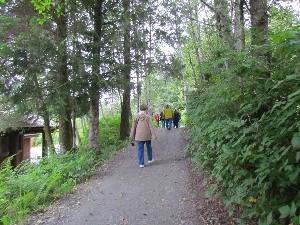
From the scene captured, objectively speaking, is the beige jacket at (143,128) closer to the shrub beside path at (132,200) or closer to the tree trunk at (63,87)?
the shrub beside path at (132,200)

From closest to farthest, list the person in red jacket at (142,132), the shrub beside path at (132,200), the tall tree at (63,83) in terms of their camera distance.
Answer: the shrub beside path at (132,200), the person in red jacket at (142,132), the tall tree at (63,83)

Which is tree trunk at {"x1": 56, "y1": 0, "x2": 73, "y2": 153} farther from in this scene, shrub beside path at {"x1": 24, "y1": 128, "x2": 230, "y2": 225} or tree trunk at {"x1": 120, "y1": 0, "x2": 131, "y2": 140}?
shrub beside path at {"x1": 24, "y1": 128, "x2": 230, "y2": 225}

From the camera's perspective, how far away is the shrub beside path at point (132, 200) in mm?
3998

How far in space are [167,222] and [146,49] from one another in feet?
26.8

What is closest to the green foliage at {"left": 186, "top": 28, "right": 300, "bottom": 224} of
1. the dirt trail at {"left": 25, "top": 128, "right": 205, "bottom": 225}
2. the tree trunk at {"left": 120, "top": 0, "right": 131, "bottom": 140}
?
the dirt trail at {"left": 25, "top": 128, "right": 205, "bottom": 225}

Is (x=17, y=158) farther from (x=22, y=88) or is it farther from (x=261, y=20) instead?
(x=261, y=20)

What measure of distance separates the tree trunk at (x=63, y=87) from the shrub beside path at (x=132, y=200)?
321 centimetres

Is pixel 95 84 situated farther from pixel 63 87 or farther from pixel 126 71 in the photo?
pixel 126 71

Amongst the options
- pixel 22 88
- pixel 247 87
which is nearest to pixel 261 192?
pixel 247 87

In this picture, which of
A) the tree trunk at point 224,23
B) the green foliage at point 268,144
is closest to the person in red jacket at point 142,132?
the tree trunk at point 224,23

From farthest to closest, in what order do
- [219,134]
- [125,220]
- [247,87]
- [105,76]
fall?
[105,76] < [125,220] < [219,134] < [247,87]

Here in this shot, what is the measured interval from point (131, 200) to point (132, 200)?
0.02m

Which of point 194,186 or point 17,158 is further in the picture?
point 17,158

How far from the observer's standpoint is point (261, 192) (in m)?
2.52
